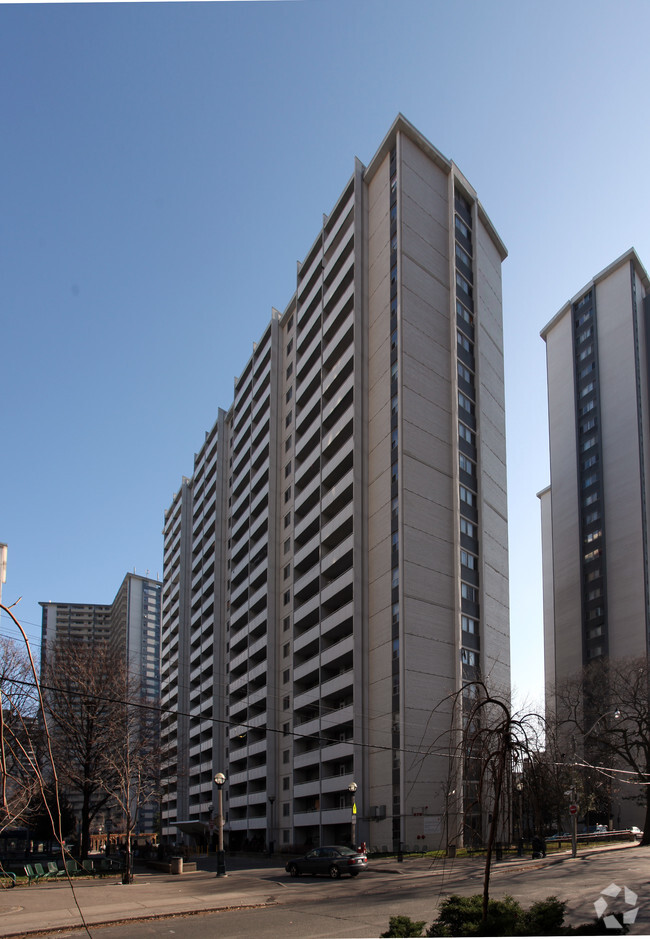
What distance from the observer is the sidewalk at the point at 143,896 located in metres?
21.8

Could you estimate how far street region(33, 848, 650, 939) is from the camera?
60.5ft

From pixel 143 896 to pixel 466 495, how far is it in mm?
41706

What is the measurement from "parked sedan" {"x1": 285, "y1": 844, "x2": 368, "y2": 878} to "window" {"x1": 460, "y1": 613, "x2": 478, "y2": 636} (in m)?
26.7

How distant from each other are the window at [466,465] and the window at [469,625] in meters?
11.7

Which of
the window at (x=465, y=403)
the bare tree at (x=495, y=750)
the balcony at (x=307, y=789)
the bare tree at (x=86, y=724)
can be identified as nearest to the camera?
the bare tree at (x=495, y=750)

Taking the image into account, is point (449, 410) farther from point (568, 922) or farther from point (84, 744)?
point (568, 922)

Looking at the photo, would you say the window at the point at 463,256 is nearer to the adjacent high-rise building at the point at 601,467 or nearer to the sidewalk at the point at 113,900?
the adjacent high-rise building at the point at 601,467

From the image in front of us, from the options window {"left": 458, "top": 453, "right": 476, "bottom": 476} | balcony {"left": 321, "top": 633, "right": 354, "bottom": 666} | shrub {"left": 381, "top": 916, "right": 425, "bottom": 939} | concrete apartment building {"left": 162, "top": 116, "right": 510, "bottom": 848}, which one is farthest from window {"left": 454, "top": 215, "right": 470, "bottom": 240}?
shrub {"left": 381, "top": 916, "right": 425, "bottom": 939}

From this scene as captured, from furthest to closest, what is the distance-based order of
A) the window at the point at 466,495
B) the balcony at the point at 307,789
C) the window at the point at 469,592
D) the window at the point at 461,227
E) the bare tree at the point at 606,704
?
the window at the point at 461,227 → the bare tree at the point at 606,704 → the balcony at the point at 307,789 → the window at the point at 466,495 → the window at the point at 469,592

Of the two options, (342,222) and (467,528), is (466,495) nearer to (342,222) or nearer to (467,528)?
(467,528)

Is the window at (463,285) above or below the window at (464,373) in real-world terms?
above

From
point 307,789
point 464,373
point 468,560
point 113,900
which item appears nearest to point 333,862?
point 113,900

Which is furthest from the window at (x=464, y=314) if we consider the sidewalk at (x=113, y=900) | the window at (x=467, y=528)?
the sidewalk at (x=113, y=900)

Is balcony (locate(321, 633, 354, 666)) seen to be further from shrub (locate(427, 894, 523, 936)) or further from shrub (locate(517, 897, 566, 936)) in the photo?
shrub (locate(517, 897, 566, 936))
